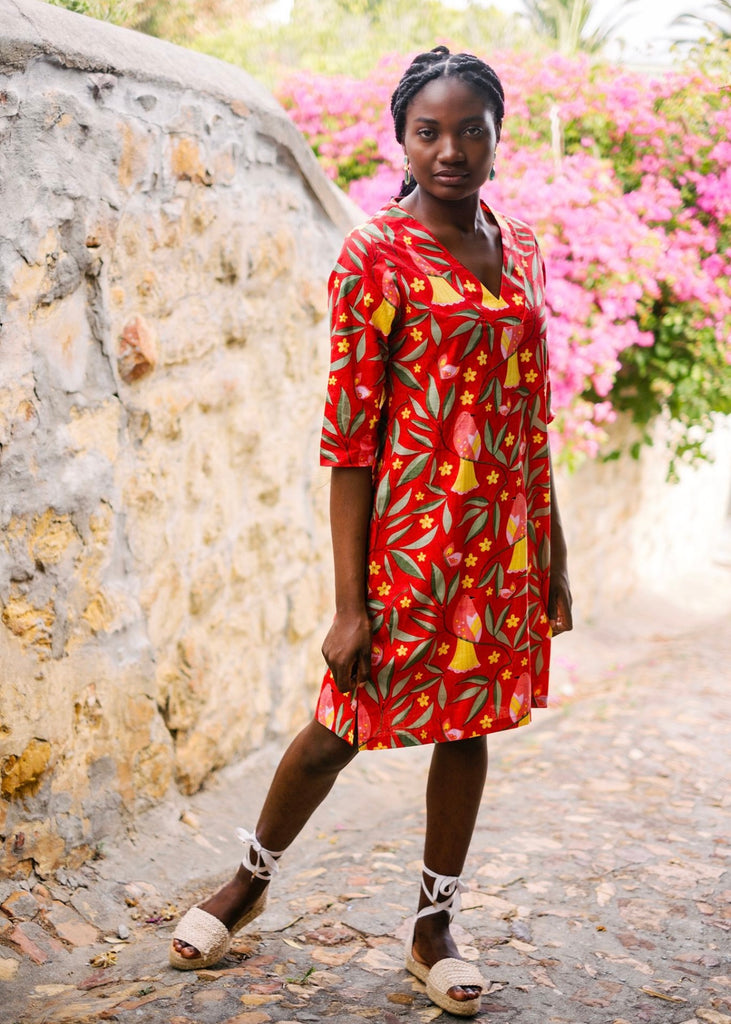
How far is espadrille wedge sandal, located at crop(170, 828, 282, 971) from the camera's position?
77.0 inches

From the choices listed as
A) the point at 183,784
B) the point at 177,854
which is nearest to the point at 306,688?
the point at 183,784

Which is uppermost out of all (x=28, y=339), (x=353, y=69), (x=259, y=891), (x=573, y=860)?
(x=353, y=69)

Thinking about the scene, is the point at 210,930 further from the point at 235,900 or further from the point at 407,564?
the point at 407,564

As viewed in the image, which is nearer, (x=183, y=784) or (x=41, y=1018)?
(x=41, y=1018)

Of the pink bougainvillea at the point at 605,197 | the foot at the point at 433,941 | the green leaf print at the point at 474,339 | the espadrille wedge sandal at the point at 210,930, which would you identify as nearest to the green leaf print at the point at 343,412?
the green leaf print at the point at 474,339

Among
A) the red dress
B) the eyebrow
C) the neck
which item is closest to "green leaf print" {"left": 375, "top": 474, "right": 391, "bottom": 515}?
the red dress

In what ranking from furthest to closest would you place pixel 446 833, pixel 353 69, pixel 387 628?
1. pixel 353 69
2. pixel 446 833
3. pixel 387 628

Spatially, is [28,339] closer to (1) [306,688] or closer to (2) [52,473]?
(2) [52,473]

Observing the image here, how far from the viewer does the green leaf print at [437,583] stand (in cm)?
176

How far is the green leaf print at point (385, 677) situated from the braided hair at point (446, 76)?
3.08 ft

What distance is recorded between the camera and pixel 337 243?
11.2ft

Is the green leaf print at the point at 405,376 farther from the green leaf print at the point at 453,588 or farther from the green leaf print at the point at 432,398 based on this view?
the green leaf print at the point at 453,588

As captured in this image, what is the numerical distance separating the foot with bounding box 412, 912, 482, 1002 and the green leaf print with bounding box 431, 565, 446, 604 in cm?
66

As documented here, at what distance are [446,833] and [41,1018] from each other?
0.78 m
